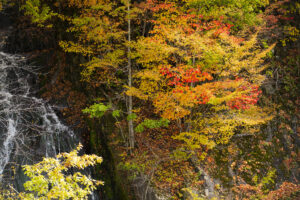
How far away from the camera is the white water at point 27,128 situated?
9.05 m

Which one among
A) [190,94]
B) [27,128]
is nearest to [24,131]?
[27,128]

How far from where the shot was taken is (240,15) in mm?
9641

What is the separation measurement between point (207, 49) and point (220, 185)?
6.17 m

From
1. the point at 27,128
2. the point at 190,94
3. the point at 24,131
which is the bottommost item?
the point at 24,131

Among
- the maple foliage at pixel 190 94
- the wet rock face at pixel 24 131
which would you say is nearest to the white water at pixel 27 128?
the wet rock face at pixel 24 131

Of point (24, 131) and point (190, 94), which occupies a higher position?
point (190, 94)

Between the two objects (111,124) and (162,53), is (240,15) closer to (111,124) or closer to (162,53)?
(162,53)

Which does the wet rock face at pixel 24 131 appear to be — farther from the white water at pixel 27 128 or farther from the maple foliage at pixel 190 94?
the maple foliage at pixel 190 94

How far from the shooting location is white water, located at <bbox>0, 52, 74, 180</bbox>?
9047 mm

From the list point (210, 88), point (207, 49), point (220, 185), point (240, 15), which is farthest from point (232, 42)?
point (220, 185)

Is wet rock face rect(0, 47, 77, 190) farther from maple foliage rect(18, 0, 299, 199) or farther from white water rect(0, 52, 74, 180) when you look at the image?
maple foliage rect(18, 0, 299, 199)

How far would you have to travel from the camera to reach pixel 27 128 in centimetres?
970

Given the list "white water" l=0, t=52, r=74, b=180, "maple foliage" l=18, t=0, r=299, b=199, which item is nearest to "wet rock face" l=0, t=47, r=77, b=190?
"white water" l=0, t=52, r=74, b=180

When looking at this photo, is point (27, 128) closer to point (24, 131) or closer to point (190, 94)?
point (24, 131)
